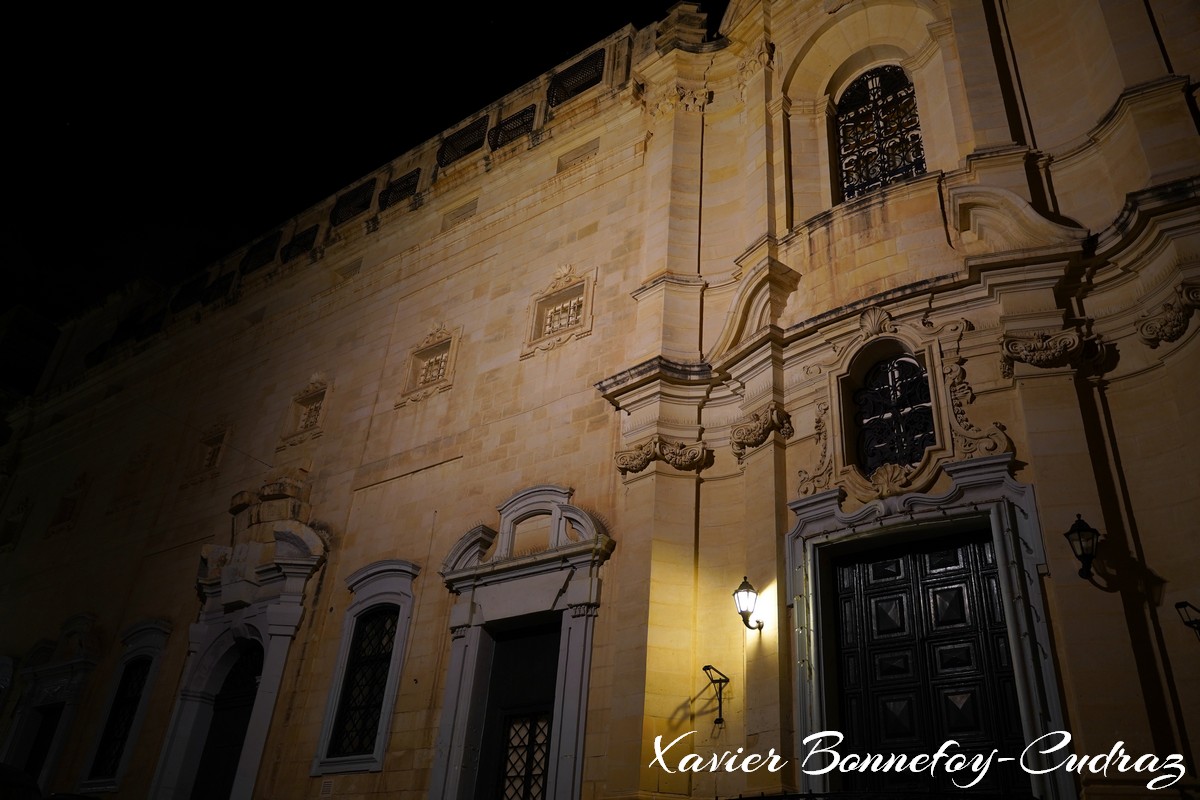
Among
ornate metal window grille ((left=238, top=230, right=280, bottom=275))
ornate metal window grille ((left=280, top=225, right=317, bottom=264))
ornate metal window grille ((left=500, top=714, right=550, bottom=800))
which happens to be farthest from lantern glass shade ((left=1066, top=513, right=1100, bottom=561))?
ornate metal window grille ((left=238, top=230, right=280, bottom=275))

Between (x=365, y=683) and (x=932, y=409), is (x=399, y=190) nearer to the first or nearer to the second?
(x=365, y=683)

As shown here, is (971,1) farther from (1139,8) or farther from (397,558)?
(397,558)

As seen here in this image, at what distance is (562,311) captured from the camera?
16.3 metres

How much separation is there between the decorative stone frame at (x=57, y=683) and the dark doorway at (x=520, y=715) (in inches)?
438

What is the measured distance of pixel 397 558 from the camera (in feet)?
49.6

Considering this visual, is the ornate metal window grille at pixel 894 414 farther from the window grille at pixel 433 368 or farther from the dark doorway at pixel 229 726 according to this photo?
the dark doorway at pixel 229 726

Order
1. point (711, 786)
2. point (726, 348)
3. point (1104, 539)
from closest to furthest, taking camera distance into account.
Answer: point (1104, 539), point (711, 786), point (726, 348)

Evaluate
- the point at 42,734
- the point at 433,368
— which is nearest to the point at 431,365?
the point at 433,368

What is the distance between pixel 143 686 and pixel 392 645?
23.1 feet

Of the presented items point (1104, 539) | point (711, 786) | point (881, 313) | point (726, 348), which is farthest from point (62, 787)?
point (1104, 539)

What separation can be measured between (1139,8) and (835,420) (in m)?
6.44

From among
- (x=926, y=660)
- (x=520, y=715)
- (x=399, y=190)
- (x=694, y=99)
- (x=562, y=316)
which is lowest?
(x=520, y=715)

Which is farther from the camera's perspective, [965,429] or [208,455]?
[208,455]

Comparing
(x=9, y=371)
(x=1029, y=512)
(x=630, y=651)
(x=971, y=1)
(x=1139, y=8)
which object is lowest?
(x=630, y=651)
